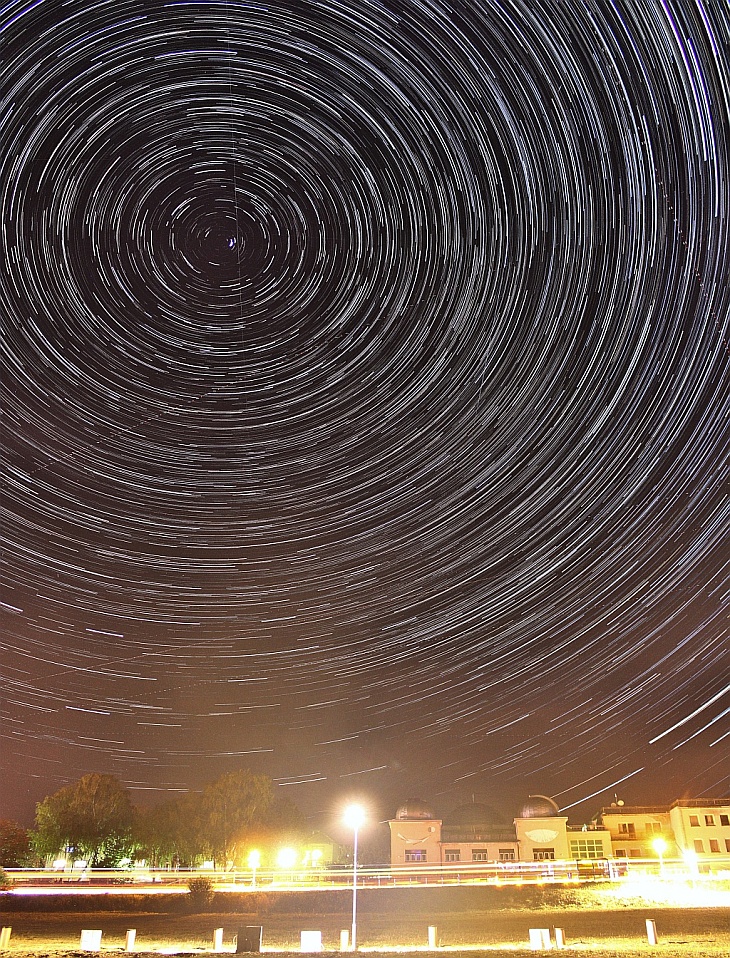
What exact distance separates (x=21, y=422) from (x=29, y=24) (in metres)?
9.82

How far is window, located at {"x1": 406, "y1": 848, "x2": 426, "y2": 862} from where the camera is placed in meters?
32.5

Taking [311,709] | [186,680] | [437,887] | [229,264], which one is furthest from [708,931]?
[229,264]

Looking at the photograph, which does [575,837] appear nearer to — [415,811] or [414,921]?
[415,811]

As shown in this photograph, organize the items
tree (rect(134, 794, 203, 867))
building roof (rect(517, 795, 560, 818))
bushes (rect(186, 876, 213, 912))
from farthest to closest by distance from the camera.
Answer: building roof (rect(517, 795, 560, 818)) → tree (rect(134, 794, 203, 867)) → bushes (rect(186, 876, 213, 912))

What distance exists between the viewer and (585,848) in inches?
1304

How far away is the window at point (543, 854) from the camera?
3322cm

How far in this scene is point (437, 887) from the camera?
25.3m

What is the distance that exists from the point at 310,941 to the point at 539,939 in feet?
20.2

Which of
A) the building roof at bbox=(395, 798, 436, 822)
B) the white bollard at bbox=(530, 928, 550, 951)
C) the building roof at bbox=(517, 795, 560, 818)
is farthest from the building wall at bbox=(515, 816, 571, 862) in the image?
the white bollard at bbox=(530, 928, 550, 951)

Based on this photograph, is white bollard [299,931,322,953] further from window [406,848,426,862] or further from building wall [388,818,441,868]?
window [406,848,426,862]

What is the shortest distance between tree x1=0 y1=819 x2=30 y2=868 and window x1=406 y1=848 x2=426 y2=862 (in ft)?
57.7

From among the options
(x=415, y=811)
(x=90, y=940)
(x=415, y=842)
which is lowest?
(x=90, y=940)

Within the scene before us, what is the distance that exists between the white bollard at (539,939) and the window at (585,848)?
14.7 metres

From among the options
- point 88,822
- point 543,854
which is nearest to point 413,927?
point 543,854
